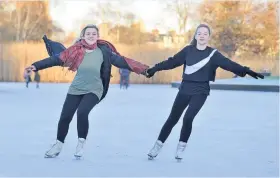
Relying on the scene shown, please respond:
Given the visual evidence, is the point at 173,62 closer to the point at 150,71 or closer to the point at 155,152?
the point at 150,71

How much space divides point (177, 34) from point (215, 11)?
7.04 meters

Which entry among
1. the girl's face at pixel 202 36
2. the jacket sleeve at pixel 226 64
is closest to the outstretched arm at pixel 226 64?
the jacket sleeve at pixel 226 64

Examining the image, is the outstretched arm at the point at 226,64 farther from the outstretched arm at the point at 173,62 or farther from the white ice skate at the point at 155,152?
the white ice skate at the point at 155,152

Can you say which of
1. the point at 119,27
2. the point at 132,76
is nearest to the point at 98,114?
the point at 132,76

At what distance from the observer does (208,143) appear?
21.9 feet

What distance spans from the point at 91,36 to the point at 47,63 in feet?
1.61

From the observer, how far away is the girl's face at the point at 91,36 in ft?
17.6

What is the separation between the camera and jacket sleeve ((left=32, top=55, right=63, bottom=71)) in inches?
210

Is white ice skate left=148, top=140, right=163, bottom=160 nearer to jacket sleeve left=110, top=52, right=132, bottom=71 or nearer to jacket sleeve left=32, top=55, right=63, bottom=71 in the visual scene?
jacket sleeve left=110, top=52, right=132, bottom=71

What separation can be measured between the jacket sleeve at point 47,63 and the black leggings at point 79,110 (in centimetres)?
34

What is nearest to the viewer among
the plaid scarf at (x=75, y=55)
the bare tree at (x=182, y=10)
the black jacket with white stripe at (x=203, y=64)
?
the black jacket with white stripe at (x=203, y=64)

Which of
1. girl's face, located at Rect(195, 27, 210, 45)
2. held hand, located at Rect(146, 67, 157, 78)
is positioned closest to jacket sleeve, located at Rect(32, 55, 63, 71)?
held hand, located at Rect(146, 67, 157, 78)

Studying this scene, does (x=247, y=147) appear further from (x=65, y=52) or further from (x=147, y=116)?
(x=147, y=116)

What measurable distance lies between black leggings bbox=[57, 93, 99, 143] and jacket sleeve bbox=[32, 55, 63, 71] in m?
0.34
